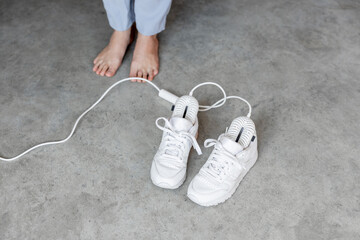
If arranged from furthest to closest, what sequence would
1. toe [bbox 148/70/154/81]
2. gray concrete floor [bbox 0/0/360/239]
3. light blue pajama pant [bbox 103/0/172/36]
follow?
1. toe [bbox 148/70/154/81]
2. light blue pajama pant [bbox 103/0/172/36]
3. gray concrete floor [bbox 0/0/360/239]

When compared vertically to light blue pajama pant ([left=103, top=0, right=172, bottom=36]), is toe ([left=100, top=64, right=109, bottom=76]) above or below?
below

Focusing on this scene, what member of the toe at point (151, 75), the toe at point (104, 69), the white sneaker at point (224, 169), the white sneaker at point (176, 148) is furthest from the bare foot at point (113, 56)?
the white sneaker at point (224, 169)

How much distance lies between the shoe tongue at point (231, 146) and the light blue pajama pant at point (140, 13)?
1.64 feet

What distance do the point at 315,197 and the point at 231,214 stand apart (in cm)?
26

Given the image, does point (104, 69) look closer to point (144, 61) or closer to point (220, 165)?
point (144, 61)

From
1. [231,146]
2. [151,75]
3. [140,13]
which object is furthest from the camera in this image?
[151,75]

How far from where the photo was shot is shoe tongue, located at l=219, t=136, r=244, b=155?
37.3 inches

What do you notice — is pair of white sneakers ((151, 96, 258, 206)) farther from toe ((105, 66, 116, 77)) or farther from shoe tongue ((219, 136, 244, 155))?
toe ((105, 66, 116, 77))

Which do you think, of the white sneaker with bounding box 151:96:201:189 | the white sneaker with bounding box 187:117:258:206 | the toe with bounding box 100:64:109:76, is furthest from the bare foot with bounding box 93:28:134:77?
the white sneaker with bounding box 187:117:258:206

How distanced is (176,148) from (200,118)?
0.73 feet

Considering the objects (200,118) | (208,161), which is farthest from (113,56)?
(208,161)

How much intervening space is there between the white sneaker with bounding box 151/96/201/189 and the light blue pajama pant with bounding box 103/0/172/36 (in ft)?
1.09

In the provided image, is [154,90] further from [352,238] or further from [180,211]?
[352,238]

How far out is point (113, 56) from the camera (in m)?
1.29
